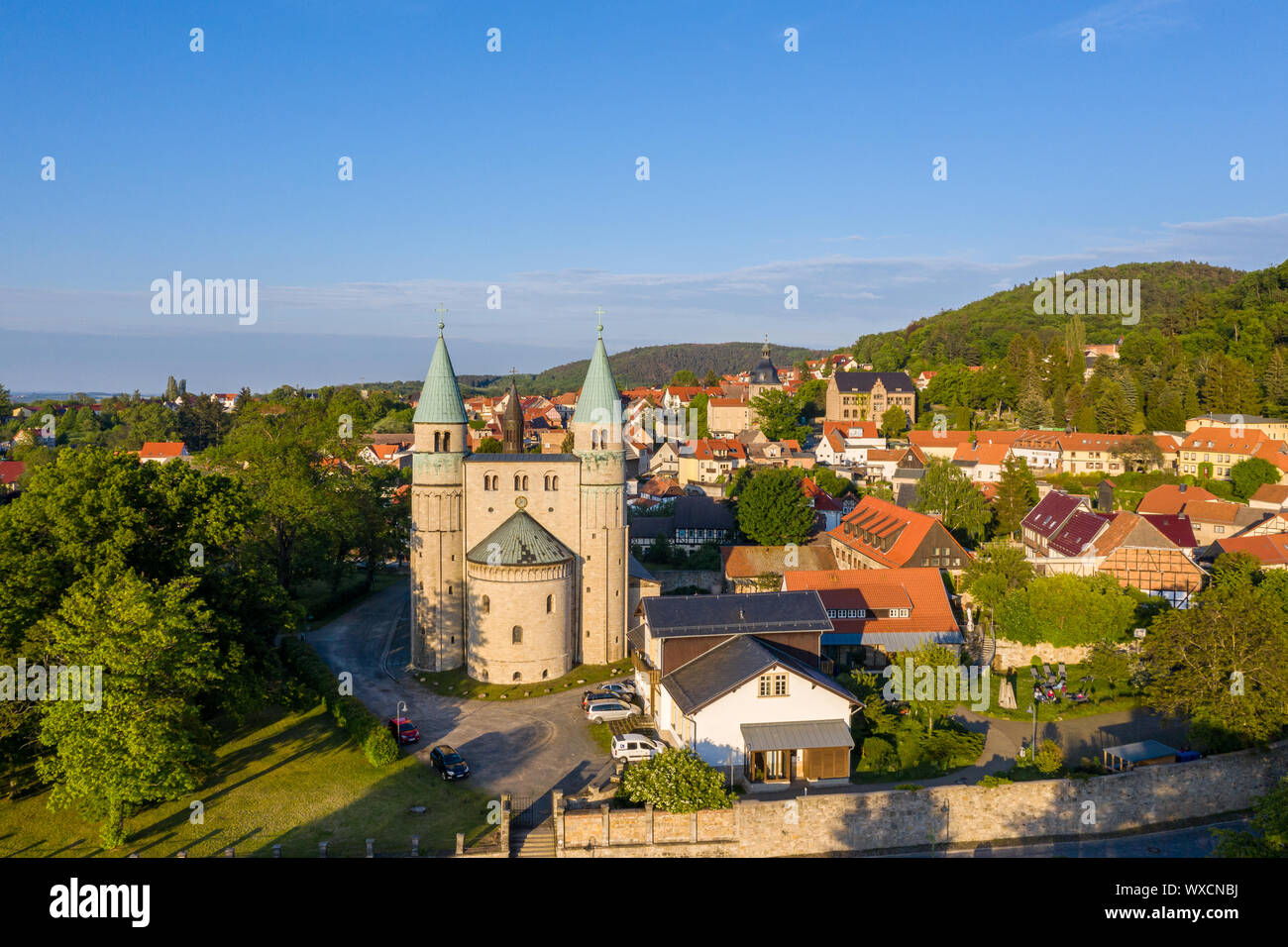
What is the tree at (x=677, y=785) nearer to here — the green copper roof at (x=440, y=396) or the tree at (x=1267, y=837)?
the tree at (x=1267, y=837)

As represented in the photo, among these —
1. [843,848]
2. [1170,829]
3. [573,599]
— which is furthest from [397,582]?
[1170,829]

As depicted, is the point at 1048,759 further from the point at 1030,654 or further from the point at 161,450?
the point at 161,450

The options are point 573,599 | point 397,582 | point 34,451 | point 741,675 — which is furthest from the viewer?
point 34,451

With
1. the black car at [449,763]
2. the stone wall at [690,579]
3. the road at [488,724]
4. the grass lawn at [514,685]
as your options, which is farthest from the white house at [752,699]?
the stone wall at [690,579]

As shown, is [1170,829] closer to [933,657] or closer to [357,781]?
[933,657]

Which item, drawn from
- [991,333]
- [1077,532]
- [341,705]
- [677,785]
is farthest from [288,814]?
[991,333]

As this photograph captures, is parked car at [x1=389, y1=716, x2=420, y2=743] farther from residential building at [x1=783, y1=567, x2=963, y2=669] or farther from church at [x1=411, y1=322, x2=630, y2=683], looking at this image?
residential building at [x1=783, y1=567, x2=963, y2=669]

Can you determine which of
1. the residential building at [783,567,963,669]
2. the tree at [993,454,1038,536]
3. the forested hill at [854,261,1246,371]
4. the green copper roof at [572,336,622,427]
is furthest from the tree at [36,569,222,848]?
the forested hill at [854,261,1246,371]
